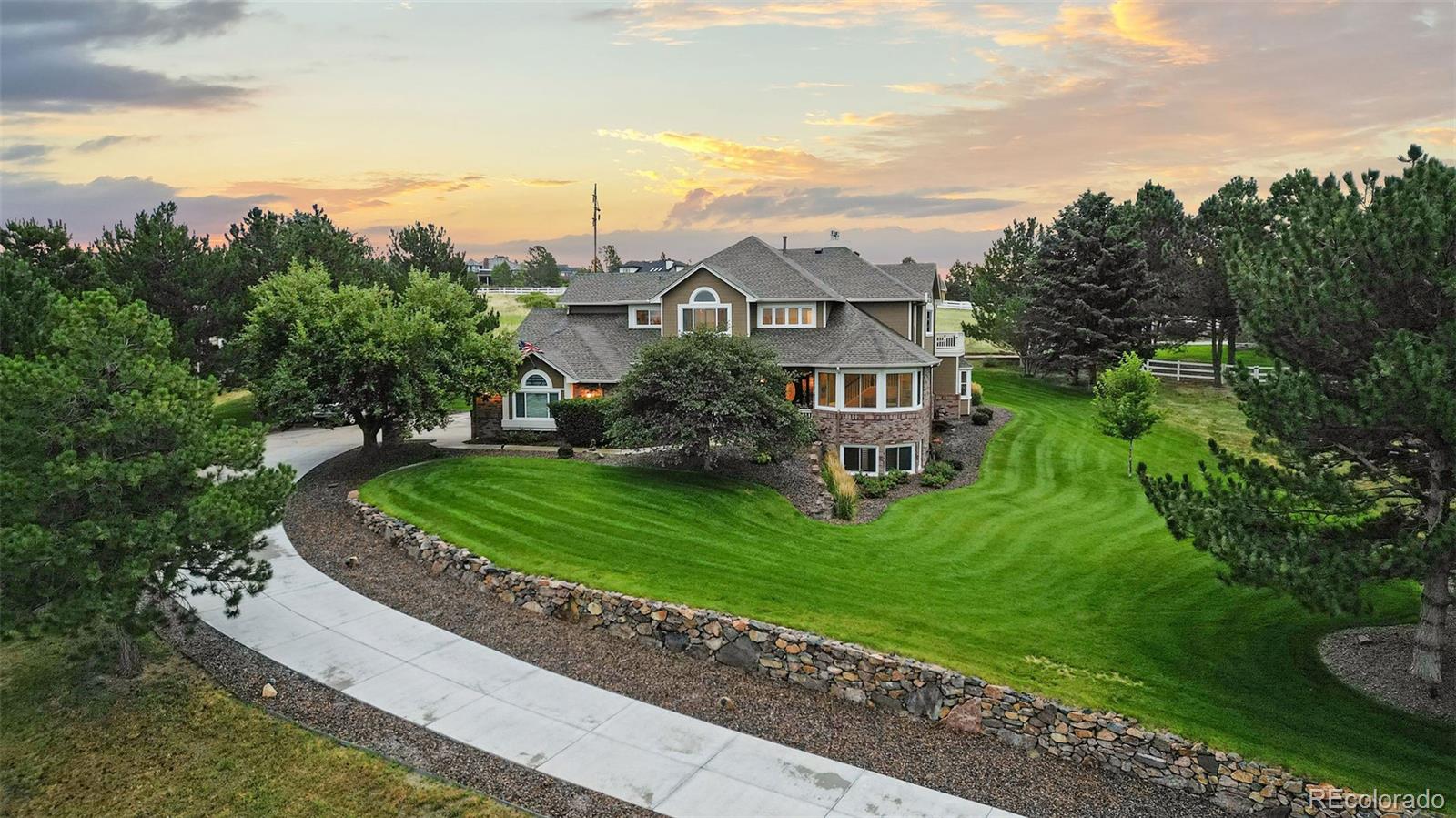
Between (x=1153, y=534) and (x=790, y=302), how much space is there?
1596cm

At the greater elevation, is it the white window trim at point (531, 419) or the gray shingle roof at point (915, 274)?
the gray shingle roof at point (915, 274)

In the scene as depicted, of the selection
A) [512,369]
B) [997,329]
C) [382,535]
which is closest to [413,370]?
[512,369]

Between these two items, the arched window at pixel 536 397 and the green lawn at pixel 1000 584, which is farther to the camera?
the arched window at pixel 536 397

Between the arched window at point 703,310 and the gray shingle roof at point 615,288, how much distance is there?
2.85 metres

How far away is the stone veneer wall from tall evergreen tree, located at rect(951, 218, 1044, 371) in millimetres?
36148

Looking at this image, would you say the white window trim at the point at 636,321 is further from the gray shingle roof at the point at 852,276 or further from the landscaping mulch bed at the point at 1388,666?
the landscaping mulch bed at the point at 1388,666

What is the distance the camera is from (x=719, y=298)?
34.0 metres

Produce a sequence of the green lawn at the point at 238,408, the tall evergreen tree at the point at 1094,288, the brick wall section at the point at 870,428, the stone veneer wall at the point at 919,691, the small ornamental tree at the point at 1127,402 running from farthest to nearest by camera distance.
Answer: the tall evergreen tree at the point at 1094,288
the green lawn at the point at 238,408
the brick wall section at the point at 870,428
the small ornamental tree at the point at 1127,402
the stone veneer wall at the point at 919,691

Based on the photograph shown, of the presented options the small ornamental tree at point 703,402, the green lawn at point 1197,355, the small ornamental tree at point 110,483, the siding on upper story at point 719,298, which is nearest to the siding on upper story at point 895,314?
the siding on upper story at point 719,298

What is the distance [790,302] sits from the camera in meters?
33.6

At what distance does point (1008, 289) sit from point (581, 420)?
128 ft

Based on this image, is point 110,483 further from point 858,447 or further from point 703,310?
point 703,310

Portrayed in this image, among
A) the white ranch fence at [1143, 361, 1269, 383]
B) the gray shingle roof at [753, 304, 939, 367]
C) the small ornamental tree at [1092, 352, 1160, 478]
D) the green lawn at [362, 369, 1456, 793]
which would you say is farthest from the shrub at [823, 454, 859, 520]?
the white ranch fence at [1143, 361, 1269, 383]

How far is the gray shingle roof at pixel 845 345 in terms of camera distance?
2995cm
